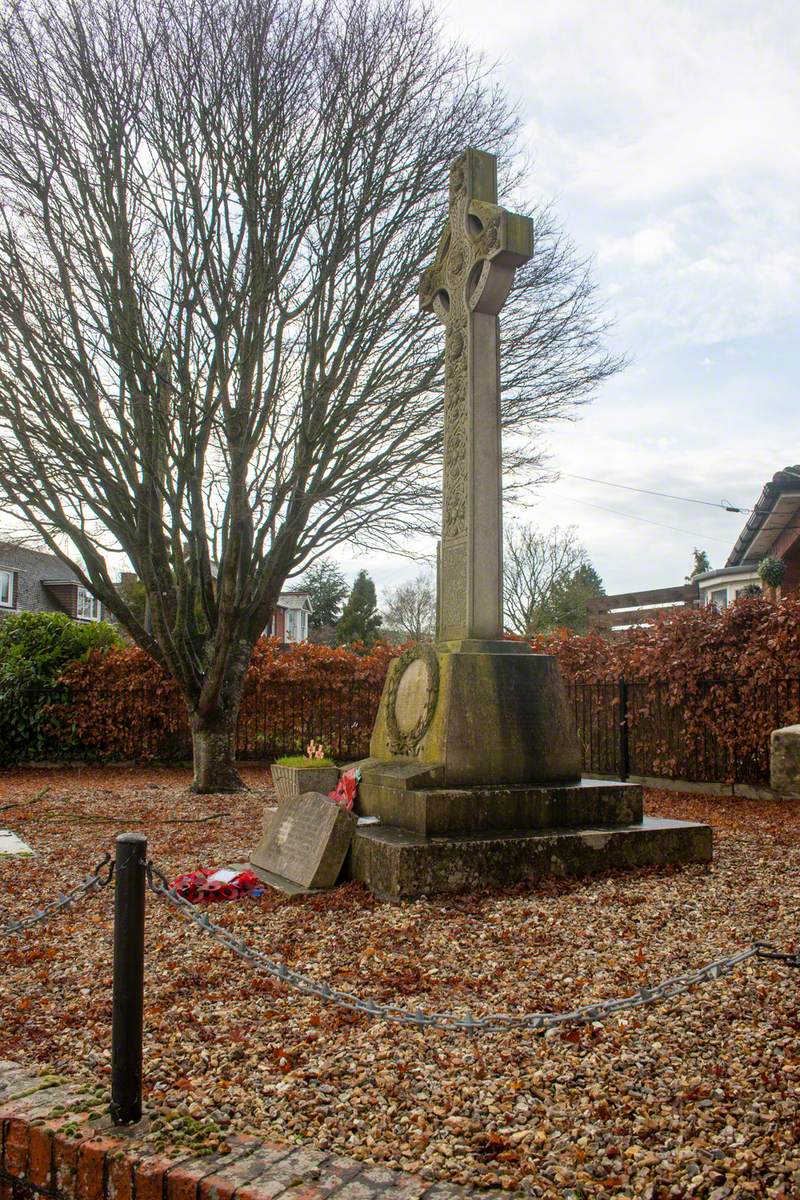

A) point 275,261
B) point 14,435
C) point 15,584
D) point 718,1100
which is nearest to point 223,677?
point 14,435

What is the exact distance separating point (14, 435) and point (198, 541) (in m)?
2.42

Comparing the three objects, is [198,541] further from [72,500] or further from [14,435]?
[14,435]

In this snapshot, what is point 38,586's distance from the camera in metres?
36.3

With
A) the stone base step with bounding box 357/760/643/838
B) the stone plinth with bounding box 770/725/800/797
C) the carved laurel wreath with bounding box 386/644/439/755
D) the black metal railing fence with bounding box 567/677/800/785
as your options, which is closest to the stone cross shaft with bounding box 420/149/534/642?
the carved laurel wreath with bounding box 386/644/439/755

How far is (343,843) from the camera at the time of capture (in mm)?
5668

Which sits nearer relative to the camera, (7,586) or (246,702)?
(246,702)

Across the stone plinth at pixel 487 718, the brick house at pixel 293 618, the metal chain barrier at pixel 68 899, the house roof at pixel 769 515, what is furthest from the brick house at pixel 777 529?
the brick house at pixel 293 618

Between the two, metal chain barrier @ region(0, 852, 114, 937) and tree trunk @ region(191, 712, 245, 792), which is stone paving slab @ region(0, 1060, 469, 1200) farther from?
tree trunk @ region(191, 712, 245, 792)

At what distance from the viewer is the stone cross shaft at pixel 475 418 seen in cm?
659

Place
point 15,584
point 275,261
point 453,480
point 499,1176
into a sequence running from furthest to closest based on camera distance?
point 15,584 < point 275,261 < point 453,480 < point 499,1176

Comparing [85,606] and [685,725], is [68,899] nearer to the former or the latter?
[685,725]

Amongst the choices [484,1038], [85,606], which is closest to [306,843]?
[484,1038]

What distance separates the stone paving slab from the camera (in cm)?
225

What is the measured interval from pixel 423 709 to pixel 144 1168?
13.6 ft
